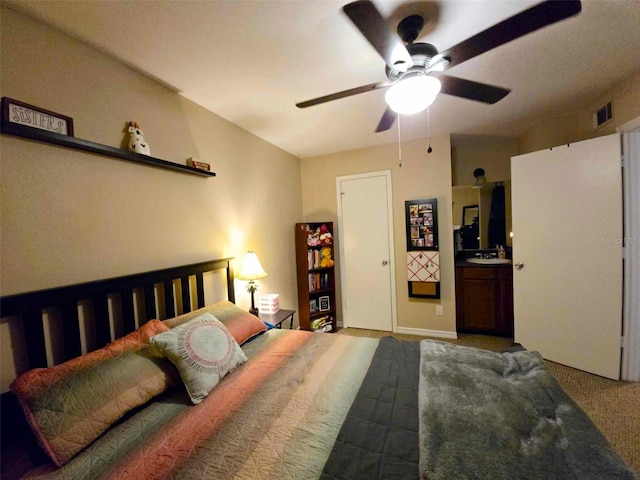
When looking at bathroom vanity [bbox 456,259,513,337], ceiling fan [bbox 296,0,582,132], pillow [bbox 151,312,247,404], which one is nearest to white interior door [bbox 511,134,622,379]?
bathroom vanity [bbox 456,259,513,337]

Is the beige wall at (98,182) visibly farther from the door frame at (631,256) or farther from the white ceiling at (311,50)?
the door frame at (631,256)

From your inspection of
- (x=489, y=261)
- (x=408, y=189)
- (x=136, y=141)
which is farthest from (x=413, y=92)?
(x=489, y=261)

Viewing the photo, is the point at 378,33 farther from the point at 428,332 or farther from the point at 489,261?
the point at 428,332

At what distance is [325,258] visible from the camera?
3.48 meters

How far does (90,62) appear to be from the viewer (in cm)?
139

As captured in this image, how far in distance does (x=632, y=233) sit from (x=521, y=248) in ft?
2.41

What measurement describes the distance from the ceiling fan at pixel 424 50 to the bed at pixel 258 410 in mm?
1434

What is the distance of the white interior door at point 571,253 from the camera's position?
213cm

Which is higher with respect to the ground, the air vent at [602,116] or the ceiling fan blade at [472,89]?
the air vent at [602,116]

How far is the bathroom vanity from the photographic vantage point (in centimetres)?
299

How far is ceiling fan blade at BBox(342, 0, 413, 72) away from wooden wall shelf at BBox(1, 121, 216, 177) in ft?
4.54

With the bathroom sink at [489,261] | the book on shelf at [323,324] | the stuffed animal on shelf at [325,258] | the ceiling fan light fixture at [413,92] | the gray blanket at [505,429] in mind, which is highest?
the ceiling fan light fixture at [413,92]

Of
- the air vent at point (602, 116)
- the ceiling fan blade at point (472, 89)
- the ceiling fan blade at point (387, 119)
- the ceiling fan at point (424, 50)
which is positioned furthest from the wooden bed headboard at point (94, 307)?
the air vent at point (602, 116)

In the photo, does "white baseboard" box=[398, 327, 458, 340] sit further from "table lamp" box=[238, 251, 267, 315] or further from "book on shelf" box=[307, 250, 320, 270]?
"table lamp" box=[238, 251, 267, 315]
